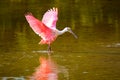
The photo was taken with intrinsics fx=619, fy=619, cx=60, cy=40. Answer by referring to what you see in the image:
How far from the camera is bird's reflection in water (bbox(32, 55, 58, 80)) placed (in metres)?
11.3

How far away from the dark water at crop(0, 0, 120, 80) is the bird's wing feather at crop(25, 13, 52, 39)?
43 cm

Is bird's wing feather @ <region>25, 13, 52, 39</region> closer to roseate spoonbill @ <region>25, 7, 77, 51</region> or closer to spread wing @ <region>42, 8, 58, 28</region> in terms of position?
roseate spoonbill @ <region>25, 7, 77, 51</region>

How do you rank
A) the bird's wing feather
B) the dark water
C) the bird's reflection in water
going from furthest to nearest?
the bird's wing feather < the dark water < the bird's reflection in water

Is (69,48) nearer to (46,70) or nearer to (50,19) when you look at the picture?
(50,19)

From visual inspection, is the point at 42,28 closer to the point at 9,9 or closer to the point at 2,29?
the point at 2,29

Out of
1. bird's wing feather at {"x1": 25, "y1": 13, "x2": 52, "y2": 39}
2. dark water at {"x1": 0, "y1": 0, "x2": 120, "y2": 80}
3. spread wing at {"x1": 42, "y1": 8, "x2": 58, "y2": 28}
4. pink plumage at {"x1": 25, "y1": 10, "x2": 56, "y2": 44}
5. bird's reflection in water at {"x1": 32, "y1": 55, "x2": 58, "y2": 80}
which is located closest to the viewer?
bird's reflection in water at {"x1": 32, "y1": 55, "x2": 58, "y2": 80}

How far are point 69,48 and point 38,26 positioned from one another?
3.29ft

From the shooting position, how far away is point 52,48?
49.1 feet

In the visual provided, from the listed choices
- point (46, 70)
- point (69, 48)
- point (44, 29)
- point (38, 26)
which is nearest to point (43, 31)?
point (44, 29)

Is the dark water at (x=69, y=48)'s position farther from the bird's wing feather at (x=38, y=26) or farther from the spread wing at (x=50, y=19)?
the spread wing at (x=50, y=19)

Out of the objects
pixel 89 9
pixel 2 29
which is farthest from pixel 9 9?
pixel 2 29

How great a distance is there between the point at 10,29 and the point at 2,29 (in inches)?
10.1

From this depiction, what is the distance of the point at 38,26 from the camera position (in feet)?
47.6

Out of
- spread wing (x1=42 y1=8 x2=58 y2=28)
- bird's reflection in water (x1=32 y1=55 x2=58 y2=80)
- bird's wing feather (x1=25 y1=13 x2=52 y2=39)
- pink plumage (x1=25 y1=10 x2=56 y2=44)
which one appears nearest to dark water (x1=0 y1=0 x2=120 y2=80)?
bird's reflection in water (x1=32 y1=55 x2=58 y2=80)
